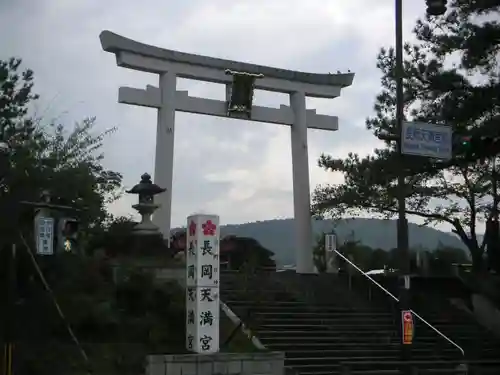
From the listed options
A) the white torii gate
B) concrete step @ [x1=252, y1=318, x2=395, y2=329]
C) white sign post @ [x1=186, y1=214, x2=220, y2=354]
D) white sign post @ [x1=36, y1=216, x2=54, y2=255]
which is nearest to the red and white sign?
white sign post @ [x1=186, y1=214, x2=220, y2=354]

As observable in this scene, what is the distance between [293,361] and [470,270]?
10170mm

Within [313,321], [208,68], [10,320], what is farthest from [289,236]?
[10,320]

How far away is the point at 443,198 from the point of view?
21531 millimetres

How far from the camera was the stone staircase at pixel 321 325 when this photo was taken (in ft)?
53.9

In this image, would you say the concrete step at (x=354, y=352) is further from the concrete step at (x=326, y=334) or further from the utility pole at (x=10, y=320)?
the utility pole at (x=10, y=320)

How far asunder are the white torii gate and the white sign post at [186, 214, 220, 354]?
29.2ft

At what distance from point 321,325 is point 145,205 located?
5535 millimetres

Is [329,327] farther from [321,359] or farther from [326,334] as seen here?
[321,359]

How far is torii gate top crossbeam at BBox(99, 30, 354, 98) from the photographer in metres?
22.7

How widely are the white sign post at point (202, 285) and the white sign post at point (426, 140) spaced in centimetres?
366

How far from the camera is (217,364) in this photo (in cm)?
1327

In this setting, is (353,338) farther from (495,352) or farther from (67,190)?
(67,190)

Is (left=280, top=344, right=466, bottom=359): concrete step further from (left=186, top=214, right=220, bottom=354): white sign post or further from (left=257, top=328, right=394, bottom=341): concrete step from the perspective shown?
(left=186, top=214, right=220, bottom=354): white sign post

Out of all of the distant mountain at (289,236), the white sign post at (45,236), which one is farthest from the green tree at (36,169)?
the distant mountain at (289,236)
